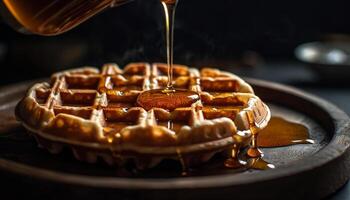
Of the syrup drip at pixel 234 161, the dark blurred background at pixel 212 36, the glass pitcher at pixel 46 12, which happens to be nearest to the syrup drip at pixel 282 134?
the syrup drip at pixel 234 161

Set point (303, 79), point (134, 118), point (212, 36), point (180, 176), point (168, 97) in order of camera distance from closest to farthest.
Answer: point (180, 176)
point (134, 118)
point (168, 97)
point (303, 79)
point (212, 36)

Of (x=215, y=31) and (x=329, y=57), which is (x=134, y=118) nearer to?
(x=329, y=57)

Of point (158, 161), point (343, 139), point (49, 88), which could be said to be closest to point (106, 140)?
point (158, 161)

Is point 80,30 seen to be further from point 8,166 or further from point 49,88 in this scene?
point 8,166

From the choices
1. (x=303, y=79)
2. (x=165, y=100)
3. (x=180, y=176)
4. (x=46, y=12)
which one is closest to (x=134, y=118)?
(x=165, y=100)

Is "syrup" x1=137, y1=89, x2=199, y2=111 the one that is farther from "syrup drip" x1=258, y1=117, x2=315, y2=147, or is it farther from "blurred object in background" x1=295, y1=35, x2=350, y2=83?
"blurred object in background" x1=295, y1=35, x2=350, y2=83

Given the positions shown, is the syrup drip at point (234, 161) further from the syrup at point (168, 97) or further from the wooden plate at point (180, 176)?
the syrup at point (168, 97)

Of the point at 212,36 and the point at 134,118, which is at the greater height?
the point at 134,118
